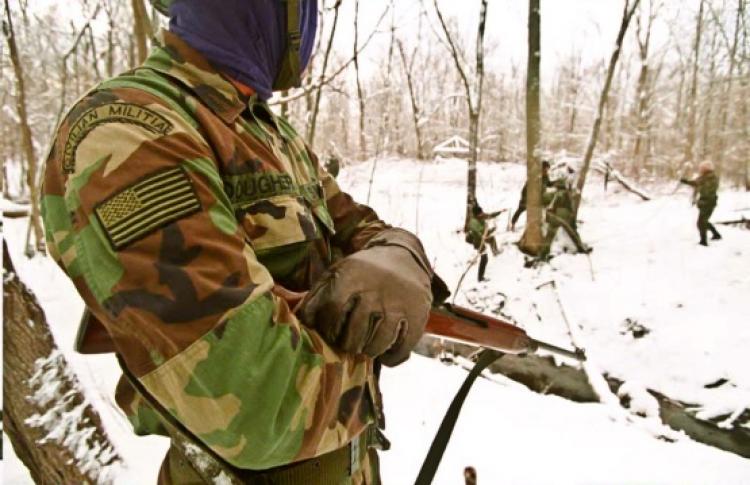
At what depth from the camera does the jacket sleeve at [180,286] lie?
0.59 m

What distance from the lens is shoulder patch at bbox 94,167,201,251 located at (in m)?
0.59

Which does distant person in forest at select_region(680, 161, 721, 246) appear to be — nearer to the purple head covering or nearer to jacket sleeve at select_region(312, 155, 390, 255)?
jacket sleeve at select_region(312, 155, 390, 255)

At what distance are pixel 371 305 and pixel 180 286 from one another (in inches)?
11.7

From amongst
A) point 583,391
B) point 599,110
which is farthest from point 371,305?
point 599,110

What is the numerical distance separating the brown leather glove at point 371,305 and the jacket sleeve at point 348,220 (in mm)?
351

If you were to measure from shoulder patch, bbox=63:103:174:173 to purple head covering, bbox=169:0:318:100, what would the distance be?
0.31 metres

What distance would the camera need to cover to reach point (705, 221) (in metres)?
9.21

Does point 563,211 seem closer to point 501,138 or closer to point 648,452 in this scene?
point 648,452

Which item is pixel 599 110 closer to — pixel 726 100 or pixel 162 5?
pixel 162 5

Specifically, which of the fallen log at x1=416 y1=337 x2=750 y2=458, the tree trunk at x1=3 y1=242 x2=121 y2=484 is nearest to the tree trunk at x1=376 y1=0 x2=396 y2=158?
the fallen log at x1=416 y1=337 x2=750 y2=458

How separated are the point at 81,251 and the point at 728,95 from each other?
88.3 feet

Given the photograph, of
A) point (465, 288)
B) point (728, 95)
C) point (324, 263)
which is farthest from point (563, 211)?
point (728, 95)

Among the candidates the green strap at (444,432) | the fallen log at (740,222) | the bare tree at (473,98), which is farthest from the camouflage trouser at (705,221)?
the green strap at (444,432)

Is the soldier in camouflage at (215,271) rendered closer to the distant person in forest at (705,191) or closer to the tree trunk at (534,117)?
the tree trunk at (534,117)
